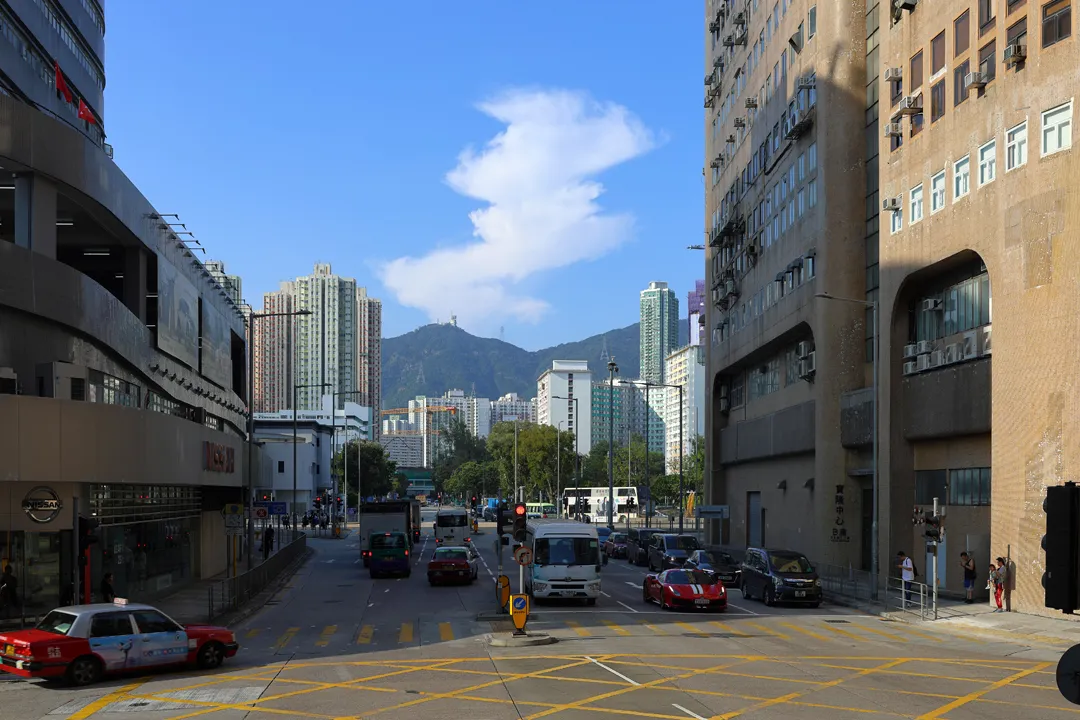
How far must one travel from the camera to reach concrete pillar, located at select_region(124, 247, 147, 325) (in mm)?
42000

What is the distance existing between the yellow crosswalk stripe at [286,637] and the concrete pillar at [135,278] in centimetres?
1685

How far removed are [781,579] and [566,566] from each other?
22.8 feet

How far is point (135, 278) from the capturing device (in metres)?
42.2

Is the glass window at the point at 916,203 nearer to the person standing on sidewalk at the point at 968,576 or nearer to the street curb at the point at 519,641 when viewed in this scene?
the person standing on sidewalk at the point at 968,576

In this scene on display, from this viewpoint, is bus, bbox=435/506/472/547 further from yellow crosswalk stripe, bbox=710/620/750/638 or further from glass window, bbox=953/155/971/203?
glass window, bbox=953/155/971/203

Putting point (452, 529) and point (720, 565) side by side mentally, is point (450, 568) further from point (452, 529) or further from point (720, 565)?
point (452, 529)

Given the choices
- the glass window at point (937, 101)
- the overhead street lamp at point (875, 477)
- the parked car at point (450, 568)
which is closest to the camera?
the overhead street lamp at point (875, 477)

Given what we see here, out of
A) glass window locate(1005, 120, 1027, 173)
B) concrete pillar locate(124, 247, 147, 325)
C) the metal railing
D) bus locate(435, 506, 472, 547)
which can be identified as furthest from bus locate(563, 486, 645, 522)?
glass window locate(1005, 120, 1027, 173)

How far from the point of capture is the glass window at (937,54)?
38938mm

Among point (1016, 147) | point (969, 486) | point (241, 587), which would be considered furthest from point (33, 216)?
point (969, 486)

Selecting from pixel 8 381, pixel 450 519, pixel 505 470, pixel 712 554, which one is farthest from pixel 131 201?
pixel 505 470

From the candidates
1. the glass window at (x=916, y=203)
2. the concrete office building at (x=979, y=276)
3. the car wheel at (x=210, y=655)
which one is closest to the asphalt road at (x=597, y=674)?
the car wheel at (x=210, y=655)

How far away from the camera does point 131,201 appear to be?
3841 cm

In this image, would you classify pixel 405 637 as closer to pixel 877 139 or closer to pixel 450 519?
pixel 877 139
